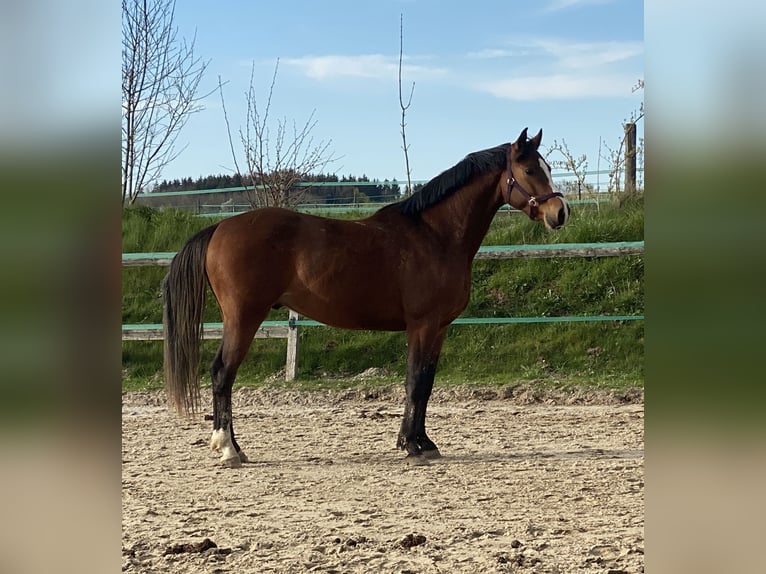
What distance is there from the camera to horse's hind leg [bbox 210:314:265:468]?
4.61 m

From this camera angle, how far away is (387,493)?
3.91m

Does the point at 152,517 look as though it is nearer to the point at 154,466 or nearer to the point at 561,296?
the point at 154,466

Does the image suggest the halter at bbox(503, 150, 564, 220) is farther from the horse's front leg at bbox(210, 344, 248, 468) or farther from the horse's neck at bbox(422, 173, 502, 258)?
the horse's front leg at bbox(210, 344, 248, 468)

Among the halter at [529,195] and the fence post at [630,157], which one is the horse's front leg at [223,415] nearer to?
the halter at [529,195]

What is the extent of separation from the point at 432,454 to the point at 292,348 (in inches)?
124

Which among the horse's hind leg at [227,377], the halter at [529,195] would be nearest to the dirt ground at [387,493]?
the horse's hind leg at [227,377]

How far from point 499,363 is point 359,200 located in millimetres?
4161

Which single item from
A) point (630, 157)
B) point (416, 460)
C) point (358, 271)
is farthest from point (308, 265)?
point (630, 157)

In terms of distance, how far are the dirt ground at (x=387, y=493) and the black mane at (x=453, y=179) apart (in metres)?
1.65

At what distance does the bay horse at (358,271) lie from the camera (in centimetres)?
462

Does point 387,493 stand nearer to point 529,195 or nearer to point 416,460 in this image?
point 416,460
